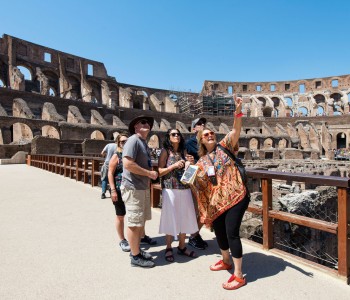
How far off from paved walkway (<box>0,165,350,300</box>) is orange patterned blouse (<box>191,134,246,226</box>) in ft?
2.03

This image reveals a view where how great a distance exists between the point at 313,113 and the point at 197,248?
5392 centimetres

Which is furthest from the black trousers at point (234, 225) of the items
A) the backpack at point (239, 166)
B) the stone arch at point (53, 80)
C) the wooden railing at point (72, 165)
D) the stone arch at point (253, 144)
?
the stone arch at point (53, 80)

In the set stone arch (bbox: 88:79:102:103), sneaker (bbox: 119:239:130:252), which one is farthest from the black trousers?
stone arch (bbox: 88:79:102:103)

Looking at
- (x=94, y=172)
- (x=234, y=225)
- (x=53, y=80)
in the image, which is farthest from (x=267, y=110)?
(x=234, y=225)

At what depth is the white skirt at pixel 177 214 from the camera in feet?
9.96

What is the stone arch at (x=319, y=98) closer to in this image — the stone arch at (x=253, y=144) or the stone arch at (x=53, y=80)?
the stone arch at (x=253, y=144)

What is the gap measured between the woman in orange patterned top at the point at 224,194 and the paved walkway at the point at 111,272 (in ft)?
0.68

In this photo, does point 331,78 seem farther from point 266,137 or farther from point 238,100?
point 238,100

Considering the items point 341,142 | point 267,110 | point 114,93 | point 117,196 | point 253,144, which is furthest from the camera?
point 267,110

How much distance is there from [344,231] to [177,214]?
1618mm

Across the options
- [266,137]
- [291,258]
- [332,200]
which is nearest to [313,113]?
[266,137]

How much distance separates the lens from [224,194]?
8.22ft

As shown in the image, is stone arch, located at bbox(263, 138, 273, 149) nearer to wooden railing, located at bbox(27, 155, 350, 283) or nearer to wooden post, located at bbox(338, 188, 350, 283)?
wooden railing, located at bbox(27, 155, 350, 283)

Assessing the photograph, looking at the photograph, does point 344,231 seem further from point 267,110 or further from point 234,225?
point 267,110
